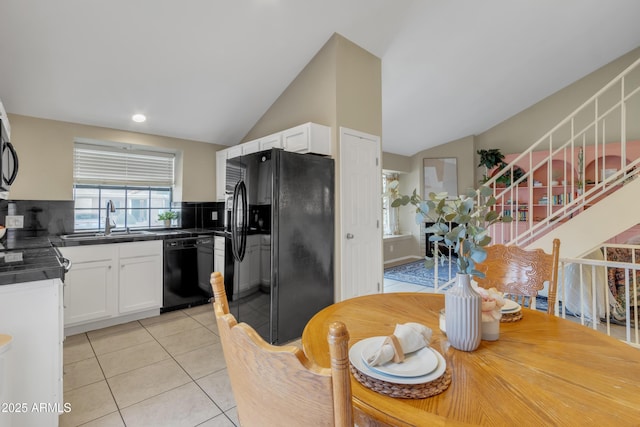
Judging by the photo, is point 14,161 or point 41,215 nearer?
point 14,161

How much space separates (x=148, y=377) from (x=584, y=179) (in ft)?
16.7

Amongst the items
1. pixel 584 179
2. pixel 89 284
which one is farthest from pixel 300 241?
pixel 584 179

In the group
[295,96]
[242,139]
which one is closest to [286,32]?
[295,96]

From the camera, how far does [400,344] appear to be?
0.83 m

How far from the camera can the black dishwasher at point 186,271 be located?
11.1ft

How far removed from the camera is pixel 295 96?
3396 millimetres

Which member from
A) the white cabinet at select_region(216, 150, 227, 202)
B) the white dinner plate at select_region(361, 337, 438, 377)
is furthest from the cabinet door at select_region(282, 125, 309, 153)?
the white dinner plate at select_region(361, 337, 438, 377)

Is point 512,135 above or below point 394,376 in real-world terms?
above

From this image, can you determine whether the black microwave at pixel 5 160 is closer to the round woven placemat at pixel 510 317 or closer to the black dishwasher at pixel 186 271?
the black dishwasher at pixel 186 271

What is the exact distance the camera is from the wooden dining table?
65 cm

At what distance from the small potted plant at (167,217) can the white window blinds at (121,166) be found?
391 mm

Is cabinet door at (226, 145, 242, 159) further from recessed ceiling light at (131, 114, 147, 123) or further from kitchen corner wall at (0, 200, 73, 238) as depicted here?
kitchen corner wall at (0, 200, 73, 238)

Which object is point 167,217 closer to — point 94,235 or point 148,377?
point 94,235

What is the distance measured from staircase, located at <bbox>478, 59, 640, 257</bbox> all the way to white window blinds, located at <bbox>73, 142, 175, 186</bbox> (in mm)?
4075
